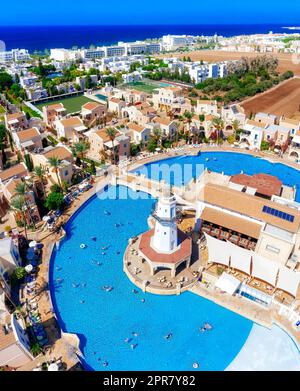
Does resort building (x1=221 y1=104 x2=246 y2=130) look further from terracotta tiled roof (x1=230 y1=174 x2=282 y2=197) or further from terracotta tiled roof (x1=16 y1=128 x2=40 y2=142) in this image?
terracotta tiled roof (x1=16 y1=128 x2=40 y2=142)

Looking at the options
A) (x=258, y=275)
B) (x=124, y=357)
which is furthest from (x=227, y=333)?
(x=124, y=357)

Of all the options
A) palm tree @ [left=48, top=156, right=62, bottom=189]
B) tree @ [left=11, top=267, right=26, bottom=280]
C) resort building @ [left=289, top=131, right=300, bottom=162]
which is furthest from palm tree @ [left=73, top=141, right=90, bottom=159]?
resort building @ [left=289, top=131, right=300, bottom=162]

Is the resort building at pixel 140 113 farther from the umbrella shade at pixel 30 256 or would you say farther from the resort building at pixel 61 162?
the umbrella shade at pixel 30 256

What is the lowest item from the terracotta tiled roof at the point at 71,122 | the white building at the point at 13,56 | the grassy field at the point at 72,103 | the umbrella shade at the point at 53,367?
the umbrella shade at the point at 53,367

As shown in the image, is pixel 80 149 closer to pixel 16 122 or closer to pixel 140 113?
pixel 16 122

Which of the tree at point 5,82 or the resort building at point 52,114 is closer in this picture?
the resort building at point 52,114

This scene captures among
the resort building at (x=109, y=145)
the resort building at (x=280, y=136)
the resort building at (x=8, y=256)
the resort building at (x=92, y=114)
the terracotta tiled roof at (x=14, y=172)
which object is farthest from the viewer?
the resort building at (x=92, y=114)

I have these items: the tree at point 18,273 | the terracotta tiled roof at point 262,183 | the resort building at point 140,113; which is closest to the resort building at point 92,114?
the resort building at point 140,113

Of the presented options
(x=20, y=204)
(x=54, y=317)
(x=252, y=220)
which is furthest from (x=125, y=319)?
(x=20, y=204)
